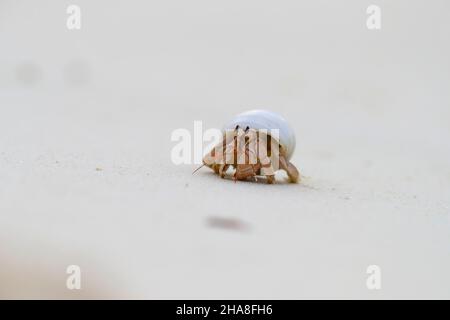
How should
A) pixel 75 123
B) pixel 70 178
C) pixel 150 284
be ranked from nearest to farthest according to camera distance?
pixel 150 284 → pixel 70 178 → pixel 75 123

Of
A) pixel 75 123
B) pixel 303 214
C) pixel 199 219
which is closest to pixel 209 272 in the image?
pixel 199 219

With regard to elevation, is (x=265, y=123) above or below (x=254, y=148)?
above

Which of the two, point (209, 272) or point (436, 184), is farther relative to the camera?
point (436, 184)

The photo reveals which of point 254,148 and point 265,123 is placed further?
point 265,123

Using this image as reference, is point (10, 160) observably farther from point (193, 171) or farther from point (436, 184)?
point (436, 184)

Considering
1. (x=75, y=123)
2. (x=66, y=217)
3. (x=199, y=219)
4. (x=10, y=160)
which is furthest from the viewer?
(x=75, y=123)

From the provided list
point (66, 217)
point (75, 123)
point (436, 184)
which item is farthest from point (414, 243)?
point (75, 123)

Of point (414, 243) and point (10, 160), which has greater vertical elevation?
point (10, 160)
